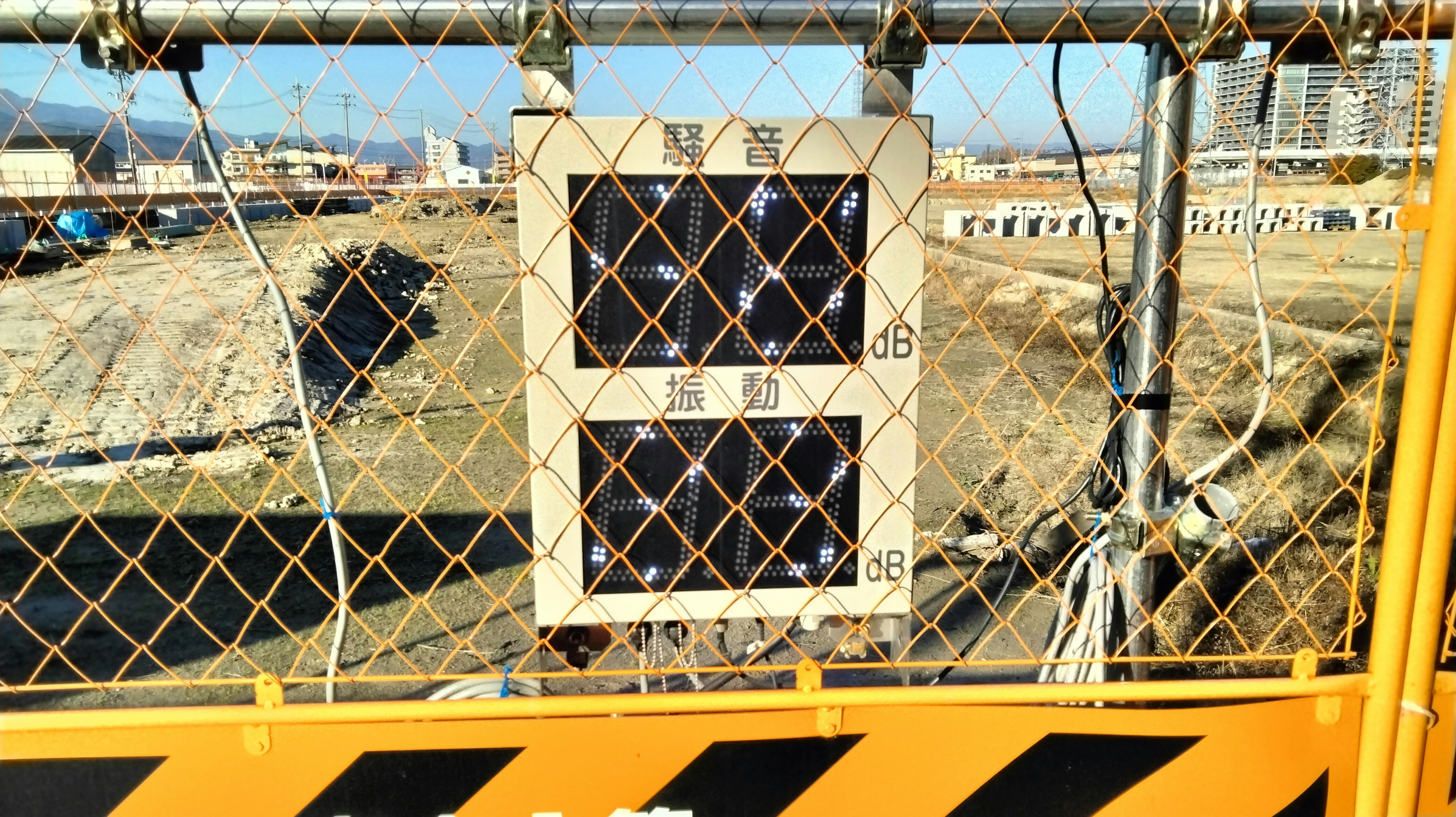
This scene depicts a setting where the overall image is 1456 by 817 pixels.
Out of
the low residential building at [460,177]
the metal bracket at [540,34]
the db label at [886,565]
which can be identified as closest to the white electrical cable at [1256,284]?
the db label at [886,565]

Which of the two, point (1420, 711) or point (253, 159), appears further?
point (253, 159)

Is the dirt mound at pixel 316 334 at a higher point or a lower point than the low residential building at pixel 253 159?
higher

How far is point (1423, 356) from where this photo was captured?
1697mm

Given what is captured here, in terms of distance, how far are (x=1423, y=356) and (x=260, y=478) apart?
697 centimetres

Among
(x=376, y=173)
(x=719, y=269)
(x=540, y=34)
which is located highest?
(x=376, y=173)

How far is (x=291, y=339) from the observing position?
2.07m

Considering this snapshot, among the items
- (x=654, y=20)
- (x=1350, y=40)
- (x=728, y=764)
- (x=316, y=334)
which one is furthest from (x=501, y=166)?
(x=316, y=334)

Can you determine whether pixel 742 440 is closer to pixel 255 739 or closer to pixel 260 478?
pixel 255 739

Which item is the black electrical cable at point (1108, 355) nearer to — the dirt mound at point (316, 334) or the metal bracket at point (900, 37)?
the metal bracket at point (900, 37)

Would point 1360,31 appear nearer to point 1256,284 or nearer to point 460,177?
point 1256,284

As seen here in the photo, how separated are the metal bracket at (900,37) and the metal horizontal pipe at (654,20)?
2 centimetres

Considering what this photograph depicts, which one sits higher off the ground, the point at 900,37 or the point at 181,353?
the point at 181,353

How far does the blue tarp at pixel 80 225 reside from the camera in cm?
2516

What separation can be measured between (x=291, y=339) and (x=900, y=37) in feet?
4.90
